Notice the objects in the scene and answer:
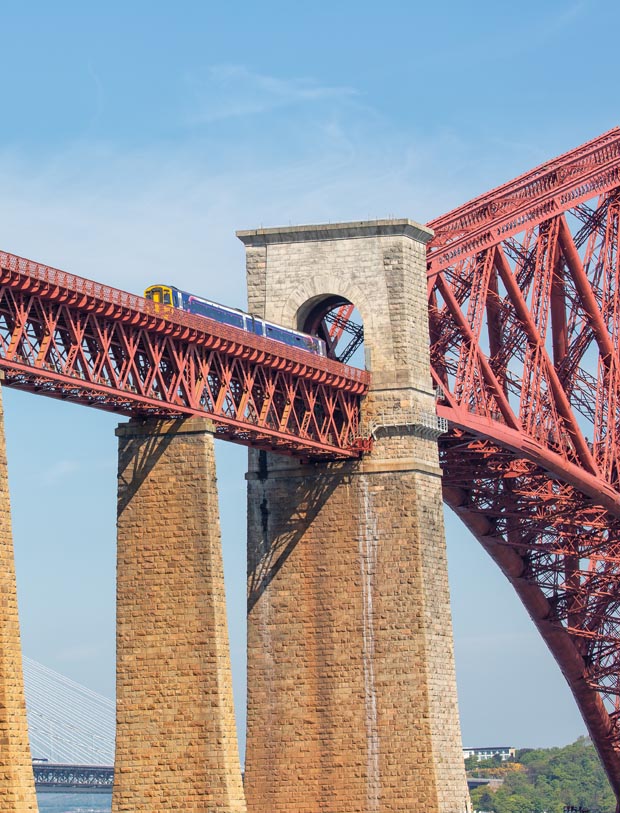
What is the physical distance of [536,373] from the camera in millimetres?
105938

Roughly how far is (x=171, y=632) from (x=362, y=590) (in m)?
13.7

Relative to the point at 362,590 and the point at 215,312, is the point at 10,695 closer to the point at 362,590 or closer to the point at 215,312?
the point at 215,312

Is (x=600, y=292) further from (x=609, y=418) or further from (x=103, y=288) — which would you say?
(x=103, y=288)

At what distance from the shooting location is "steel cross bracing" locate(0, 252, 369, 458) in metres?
72.5

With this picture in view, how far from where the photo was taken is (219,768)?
3076 inches

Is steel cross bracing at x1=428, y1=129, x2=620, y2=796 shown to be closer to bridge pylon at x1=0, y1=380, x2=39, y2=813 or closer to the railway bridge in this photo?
the railway bridge

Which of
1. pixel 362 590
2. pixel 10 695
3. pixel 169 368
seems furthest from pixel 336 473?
pixel 10 695

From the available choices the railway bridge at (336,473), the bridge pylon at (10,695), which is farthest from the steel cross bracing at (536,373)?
the bridge pylon at (10,695)

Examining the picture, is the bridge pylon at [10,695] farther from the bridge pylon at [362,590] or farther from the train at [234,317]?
the bridge pylon at [362,590]

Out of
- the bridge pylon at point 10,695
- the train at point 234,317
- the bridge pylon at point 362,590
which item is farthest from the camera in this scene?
the bridge pylon at point 362,590

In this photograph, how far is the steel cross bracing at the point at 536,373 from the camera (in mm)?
101625

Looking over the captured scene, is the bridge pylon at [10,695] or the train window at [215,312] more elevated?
the train window at [215,312]

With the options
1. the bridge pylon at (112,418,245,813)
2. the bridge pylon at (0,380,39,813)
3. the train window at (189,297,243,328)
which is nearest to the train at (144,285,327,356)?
the train window at (189,297,243,328)

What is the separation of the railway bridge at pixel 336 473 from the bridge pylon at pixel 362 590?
0.09 metres
